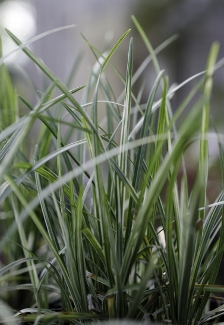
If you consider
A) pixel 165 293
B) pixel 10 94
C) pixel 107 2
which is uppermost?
pixel 107 2

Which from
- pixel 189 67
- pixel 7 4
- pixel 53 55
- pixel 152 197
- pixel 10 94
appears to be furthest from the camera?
pixel 53 55

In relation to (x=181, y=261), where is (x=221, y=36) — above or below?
above

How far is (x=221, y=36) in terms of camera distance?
181 centimetres

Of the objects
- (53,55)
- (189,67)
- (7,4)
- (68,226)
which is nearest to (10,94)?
(68,226)

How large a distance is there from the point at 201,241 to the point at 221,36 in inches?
62.2

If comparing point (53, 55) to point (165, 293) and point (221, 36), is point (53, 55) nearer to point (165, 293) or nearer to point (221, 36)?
point (221, 36)

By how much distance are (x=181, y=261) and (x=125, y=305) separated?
0.05 metres

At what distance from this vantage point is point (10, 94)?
0.53 m

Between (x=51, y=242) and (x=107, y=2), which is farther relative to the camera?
(x=107, y=2)

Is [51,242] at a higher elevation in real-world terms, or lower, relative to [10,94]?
lower

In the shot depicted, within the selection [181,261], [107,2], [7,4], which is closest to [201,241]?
[181,261]

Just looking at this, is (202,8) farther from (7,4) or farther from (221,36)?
(7,4)

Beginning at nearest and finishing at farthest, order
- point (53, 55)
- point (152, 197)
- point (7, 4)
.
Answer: point (152, 197), point (7, 4), point (53, 55)

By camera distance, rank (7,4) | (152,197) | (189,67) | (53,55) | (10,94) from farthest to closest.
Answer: (53,55) < (189,67) < (7,4) < (10,94) < (152,197)
